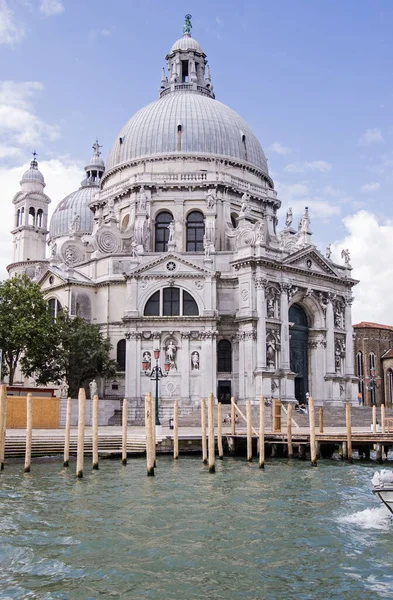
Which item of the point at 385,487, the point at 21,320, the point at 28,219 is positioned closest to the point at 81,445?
the point at 385,487

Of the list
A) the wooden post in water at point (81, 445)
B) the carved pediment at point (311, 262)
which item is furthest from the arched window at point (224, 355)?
the wooden post in water at point (81, 445)

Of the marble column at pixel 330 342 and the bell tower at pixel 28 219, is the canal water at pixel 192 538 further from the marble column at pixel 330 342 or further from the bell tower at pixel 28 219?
the bell tower at pixel 28 219

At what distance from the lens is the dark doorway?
3931 cm

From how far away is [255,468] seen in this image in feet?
77.9

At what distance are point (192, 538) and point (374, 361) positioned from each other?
157ft

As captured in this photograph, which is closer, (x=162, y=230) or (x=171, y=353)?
(x=171, y=353)

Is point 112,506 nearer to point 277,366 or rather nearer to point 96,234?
point 277,366

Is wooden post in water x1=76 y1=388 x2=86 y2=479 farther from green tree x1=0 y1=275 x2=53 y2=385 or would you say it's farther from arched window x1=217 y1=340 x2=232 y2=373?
arched window x1=217 y1=340 x2=232 y2=373

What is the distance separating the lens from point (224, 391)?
39562 millimetres

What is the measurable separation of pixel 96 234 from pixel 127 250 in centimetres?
207

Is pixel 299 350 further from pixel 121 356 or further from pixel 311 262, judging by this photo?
pixel 121 356

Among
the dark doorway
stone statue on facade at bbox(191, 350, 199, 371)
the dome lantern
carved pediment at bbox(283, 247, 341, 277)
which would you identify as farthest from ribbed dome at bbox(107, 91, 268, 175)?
the dark doorway

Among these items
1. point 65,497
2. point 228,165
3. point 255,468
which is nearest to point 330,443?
point 255,468

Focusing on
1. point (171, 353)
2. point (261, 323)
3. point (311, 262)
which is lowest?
point (171, 353)
